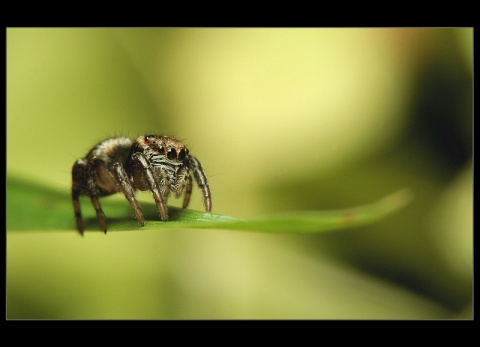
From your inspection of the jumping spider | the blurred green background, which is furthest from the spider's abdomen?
the blurred green background

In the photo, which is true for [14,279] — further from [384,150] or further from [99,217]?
[384,150]

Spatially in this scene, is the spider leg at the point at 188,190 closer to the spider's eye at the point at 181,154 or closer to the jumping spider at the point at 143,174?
the jumping spider at the point at 143,174

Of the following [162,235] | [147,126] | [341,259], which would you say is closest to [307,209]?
[341,259]

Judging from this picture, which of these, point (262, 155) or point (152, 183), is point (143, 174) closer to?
point (152, 183)

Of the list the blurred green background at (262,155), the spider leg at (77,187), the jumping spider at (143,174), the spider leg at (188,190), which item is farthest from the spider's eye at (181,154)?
the blurred green background at (262,155)

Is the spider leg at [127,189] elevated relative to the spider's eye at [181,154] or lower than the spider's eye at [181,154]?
lower

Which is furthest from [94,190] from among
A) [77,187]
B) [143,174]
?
[143,174]
